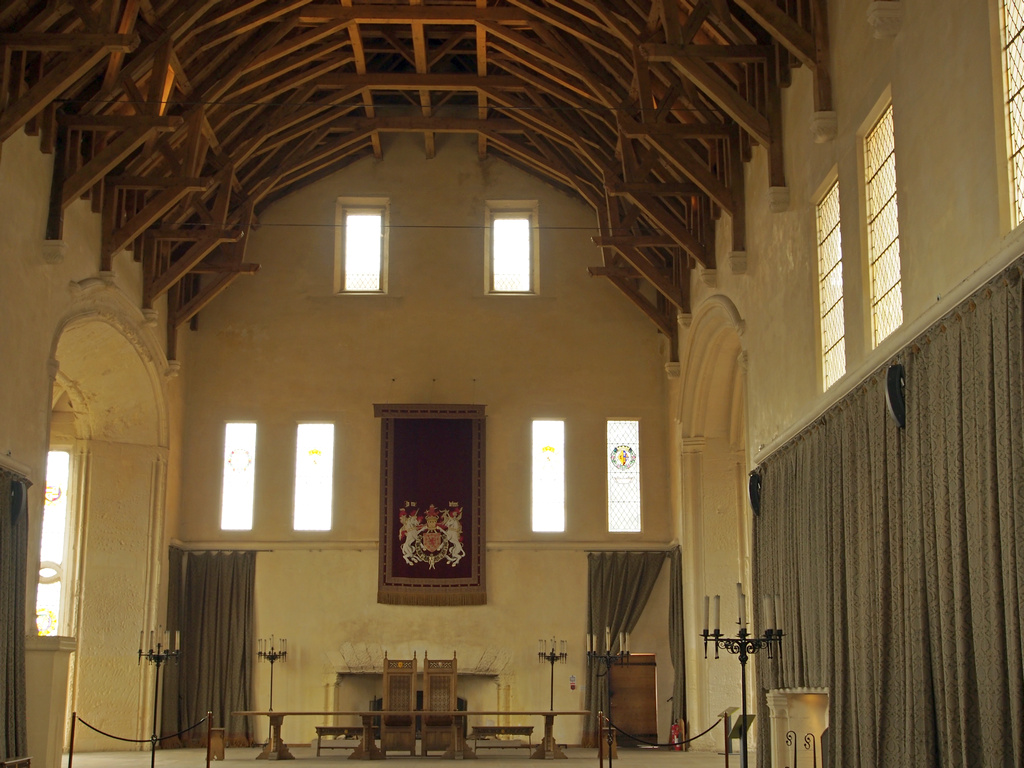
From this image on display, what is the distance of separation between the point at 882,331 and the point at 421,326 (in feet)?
33.2

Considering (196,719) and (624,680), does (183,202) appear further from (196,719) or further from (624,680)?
(624,680)

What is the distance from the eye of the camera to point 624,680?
16.9m

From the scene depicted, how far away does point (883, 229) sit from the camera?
8609 mm

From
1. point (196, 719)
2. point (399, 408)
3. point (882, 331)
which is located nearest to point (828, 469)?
point (882, 331)

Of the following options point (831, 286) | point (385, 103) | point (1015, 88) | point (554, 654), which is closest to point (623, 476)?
point (554, 654)

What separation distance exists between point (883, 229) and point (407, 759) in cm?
845

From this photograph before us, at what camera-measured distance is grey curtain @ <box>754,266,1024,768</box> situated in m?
5.99

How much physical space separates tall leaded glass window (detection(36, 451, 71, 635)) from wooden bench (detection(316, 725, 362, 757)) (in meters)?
3.90

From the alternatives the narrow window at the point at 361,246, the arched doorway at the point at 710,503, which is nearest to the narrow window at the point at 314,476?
the narrow window at the point at 361,246

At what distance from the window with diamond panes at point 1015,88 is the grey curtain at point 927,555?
0.52 metres

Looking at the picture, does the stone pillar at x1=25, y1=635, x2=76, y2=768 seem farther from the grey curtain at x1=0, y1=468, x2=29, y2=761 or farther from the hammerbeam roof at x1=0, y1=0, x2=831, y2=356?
the hammerbeam roof at x1=0, y1=0, x2=831, y2=356

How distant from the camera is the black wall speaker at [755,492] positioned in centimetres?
1162

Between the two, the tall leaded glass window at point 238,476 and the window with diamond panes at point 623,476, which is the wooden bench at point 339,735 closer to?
the tall leaded glass window at point 238,476

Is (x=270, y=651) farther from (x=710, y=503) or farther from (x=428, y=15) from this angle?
(x=428, y=15)
